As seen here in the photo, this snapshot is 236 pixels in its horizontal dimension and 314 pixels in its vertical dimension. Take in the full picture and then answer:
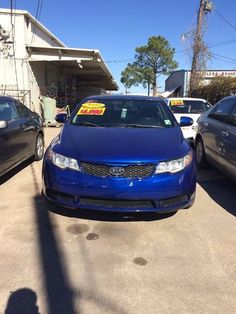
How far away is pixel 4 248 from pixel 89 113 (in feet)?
8.25

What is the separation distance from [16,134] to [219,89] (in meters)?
13.0

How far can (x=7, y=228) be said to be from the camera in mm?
4074

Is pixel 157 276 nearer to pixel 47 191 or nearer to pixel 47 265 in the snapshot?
pixel 47 265

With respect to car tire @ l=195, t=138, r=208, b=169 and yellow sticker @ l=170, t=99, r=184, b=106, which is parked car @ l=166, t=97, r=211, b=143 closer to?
yellow sticker @ l=170, t=99, r=184, b=106

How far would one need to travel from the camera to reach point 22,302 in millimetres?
2693

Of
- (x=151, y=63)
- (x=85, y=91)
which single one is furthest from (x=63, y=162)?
(x=151, y=63)

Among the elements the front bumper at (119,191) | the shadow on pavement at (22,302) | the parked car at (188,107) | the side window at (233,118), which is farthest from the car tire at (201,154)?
the shadow on pavement at (22,302)

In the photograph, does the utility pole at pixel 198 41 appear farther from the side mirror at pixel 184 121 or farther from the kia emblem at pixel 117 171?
the kia emblem at pixel 117 171

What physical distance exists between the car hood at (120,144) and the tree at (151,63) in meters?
47.3

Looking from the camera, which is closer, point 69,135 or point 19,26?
point 69,135

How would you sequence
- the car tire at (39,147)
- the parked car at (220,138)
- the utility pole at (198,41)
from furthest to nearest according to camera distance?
1. the utility pole at (198,41)
2. the car tire at (39,147)
3. the parked car at (220,138)

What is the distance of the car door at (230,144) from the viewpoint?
16.6 feet

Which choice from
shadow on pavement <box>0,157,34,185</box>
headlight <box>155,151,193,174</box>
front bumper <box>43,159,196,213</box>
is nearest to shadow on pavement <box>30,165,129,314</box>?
front bumper <box>43,159,196,213</box>

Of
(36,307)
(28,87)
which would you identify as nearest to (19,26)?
(28,87)
